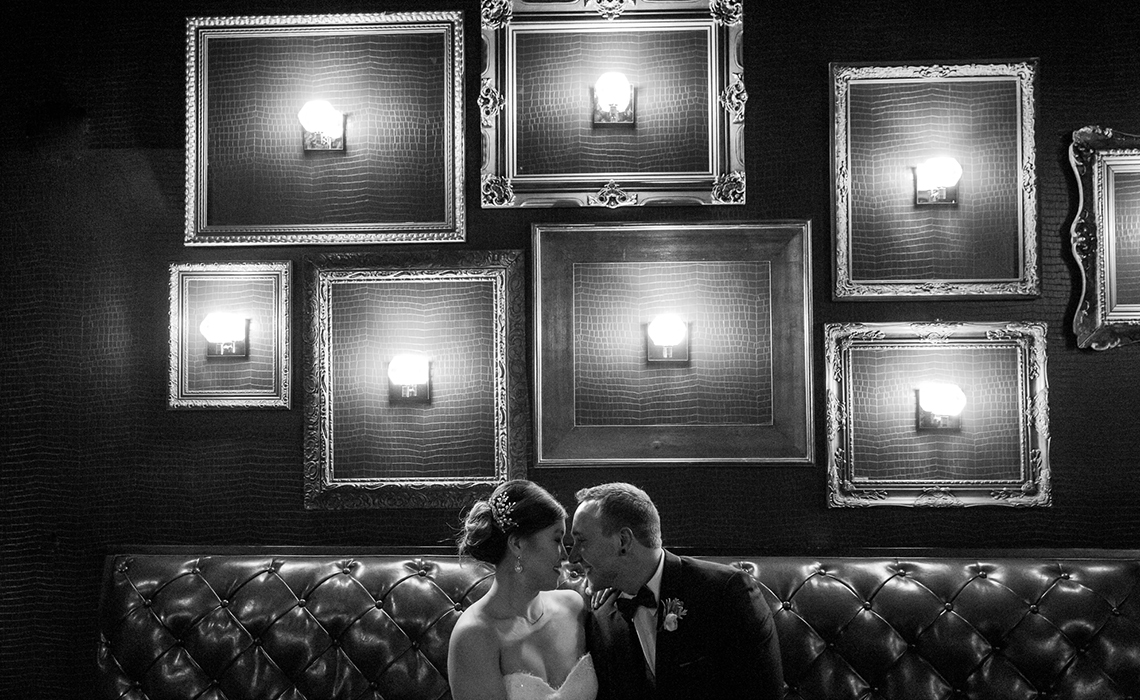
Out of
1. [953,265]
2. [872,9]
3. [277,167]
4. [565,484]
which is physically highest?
[872,9]

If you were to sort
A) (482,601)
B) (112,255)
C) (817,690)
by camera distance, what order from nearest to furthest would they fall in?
(482,601) → (817,690) → (112,255)

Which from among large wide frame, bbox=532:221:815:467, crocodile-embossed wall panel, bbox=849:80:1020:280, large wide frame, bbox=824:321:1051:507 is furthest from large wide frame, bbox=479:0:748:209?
large wide frame, bbox=824:321:1051:507

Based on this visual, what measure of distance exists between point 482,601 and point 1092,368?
2701mm

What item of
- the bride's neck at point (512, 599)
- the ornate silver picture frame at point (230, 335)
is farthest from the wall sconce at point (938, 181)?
the ornate silver picture frame at point (230, 335)

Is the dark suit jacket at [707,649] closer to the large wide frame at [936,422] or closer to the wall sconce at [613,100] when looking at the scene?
the large wide frame at [936,422]

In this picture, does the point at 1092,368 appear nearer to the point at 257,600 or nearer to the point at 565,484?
the point at 565,484

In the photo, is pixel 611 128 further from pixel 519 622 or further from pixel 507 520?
pixel 519 622

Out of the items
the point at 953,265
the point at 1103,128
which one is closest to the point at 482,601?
the point at 953,265

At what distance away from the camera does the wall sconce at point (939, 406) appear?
3.92 m

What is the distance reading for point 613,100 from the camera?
4.04 metres

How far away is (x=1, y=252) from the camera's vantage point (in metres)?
4.23

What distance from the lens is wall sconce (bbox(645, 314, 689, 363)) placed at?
3988 mm

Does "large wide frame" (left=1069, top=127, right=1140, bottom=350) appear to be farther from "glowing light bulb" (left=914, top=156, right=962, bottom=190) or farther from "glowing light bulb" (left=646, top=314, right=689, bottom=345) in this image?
"glowing light bulb" (left=646, top=314, right=689, bottom=345)

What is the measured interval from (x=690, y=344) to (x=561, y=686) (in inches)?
61.0
